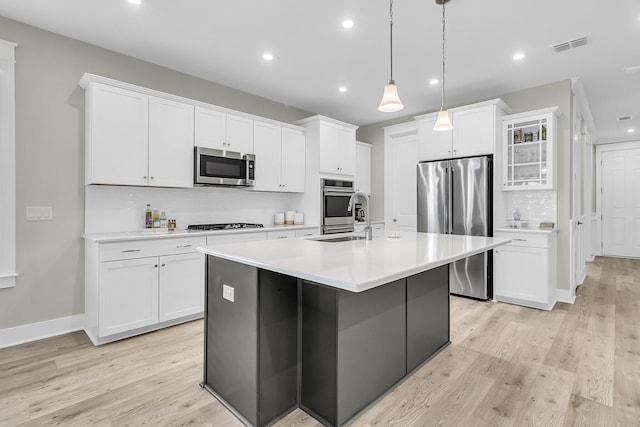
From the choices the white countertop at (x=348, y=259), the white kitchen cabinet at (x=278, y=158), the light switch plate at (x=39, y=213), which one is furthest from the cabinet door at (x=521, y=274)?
the light switch plate at (x=39, y=213)

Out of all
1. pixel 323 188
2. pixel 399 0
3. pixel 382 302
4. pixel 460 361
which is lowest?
pixel 460 361

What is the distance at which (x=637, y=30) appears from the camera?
9.41 feet

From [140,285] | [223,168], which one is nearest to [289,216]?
[223,168]

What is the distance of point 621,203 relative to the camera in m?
7.20

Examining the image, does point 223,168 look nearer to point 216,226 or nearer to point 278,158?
point 216,226

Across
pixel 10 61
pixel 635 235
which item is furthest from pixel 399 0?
pixel 635 235

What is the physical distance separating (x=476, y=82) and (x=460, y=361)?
3.26 meters

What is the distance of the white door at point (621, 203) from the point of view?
705 cm

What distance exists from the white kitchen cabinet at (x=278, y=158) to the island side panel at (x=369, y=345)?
2.59 m

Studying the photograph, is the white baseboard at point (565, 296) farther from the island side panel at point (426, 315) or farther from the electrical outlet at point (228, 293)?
the electrical outlet at point (228, 293)

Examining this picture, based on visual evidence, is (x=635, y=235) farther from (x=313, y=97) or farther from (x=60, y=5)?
(x=60, y=5)

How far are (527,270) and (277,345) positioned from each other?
10.9 feet

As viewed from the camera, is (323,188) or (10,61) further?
(323,188)

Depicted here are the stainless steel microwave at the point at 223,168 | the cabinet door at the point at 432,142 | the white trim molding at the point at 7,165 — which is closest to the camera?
the white trim molding at the point at 7,165
